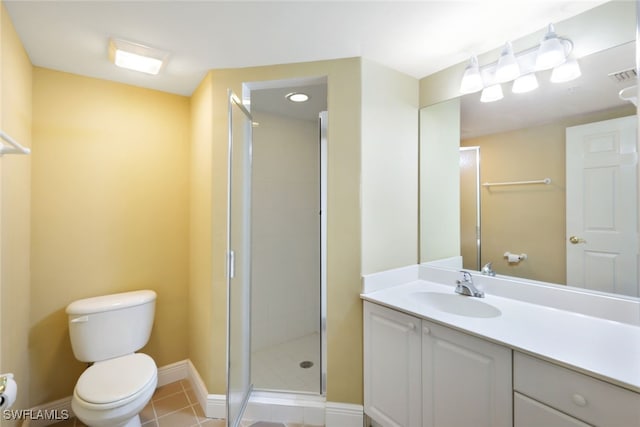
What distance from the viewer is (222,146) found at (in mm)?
1827

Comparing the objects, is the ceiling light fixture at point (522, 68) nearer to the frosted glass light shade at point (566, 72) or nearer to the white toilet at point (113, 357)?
the frosted glass light shade at point (566, 72)

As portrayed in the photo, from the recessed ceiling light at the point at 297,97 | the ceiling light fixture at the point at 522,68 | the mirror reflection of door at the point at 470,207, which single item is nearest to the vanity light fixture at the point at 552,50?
the ceiling light fixture at the point at 522,68

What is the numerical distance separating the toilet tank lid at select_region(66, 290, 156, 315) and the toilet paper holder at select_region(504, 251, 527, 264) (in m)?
2.36

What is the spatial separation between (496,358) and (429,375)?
1.17ft

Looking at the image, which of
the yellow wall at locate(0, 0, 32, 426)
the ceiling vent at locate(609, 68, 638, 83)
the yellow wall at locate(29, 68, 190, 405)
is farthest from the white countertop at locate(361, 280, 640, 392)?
the yellow wall at locate(0, 0, 32, 426)

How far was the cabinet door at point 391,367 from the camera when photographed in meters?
1.39

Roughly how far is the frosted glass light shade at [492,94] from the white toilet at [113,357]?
2576 mm

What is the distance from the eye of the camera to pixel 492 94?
1.61 meters

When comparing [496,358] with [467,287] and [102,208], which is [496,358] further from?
[102,208]

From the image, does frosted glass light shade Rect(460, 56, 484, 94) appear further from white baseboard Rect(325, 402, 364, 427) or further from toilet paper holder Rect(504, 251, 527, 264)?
white baseboard Rect(325, 402, 364, 427)

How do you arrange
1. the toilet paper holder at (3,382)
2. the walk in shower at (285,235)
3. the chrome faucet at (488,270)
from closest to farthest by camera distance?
the toilet paper holder at (3,382), the chrome faucet at (488,270), the walk in shower at (285,235)

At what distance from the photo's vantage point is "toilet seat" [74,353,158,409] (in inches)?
55.6

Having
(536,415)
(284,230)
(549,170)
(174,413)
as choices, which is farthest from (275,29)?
(174,413)

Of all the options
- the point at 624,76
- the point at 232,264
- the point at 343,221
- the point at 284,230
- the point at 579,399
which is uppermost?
the point at 624,76
